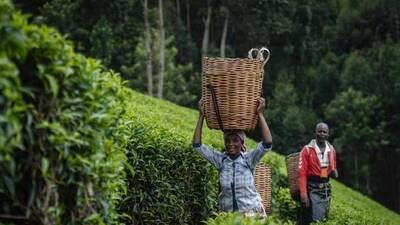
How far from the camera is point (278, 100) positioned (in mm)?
39094

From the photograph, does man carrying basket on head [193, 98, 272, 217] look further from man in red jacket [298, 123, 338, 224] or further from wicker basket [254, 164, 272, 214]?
man in red jacket [298, 123, 338, 224]

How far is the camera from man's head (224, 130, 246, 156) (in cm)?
639

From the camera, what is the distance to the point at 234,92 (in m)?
6.31

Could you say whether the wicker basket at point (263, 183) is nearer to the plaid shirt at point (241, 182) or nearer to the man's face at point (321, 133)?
the man's face at point (321, 133)

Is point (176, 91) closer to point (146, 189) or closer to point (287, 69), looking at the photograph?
point (287, 69)

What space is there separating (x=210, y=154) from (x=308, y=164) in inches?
98.3

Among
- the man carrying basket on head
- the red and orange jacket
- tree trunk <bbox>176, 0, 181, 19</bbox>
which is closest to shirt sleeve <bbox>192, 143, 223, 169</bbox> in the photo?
the man carrying basket on head

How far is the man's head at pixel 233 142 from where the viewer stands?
251 inches

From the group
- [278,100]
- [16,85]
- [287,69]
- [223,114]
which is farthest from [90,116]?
[287,69]

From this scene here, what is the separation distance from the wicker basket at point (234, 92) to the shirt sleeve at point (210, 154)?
0.25 metres

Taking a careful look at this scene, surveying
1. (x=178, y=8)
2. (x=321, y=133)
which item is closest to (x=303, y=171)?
(x=321, y=133)

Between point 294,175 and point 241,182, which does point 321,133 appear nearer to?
point 294,175

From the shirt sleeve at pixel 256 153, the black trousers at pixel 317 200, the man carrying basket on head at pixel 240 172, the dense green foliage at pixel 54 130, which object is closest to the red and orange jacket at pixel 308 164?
the black trousers at pixel 317 200

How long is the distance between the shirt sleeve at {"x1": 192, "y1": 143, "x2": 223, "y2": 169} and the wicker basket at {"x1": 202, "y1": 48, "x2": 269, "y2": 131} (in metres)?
0.25
